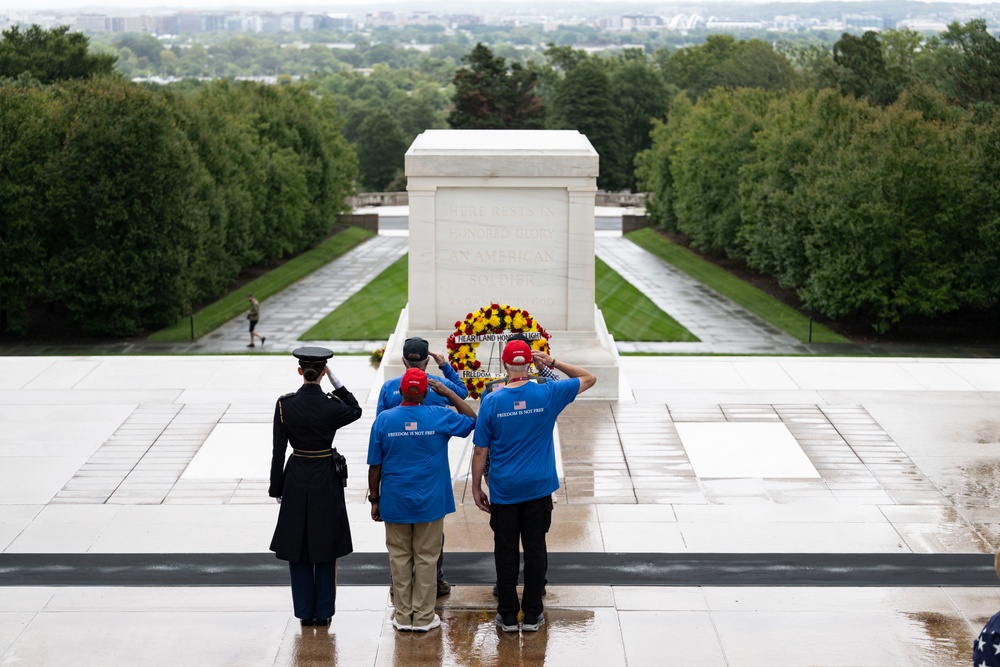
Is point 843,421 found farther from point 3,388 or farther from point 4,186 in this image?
point 4,186

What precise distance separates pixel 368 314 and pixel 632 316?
8209 millimetres

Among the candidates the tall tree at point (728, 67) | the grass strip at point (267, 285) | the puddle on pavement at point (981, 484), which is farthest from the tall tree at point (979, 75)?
the puddle on pavement at point (981, 484)

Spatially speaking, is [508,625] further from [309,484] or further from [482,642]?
[309,484]

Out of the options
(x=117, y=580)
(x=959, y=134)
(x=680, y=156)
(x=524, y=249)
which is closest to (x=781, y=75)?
(x=680, y=156)

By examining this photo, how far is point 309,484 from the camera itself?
8.59 meters

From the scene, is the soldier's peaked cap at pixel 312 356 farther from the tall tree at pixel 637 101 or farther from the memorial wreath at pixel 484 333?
the tall tree at pixel 637 101

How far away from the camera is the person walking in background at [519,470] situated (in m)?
8.49

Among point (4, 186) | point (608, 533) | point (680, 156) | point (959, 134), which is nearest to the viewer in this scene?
point (608, 533)

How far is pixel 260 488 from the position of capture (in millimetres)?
12008

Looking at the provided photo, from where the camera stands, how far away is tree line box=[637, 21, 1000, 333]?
122 ft

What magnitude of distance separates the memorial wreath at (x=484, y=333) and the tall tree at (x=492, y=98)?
78.3m

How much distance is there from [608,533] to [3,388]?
28.7 feet

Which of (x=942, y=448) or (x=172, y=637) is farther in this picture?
(x=942, y=448)

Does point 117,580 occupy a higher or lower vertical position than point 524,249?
lower
